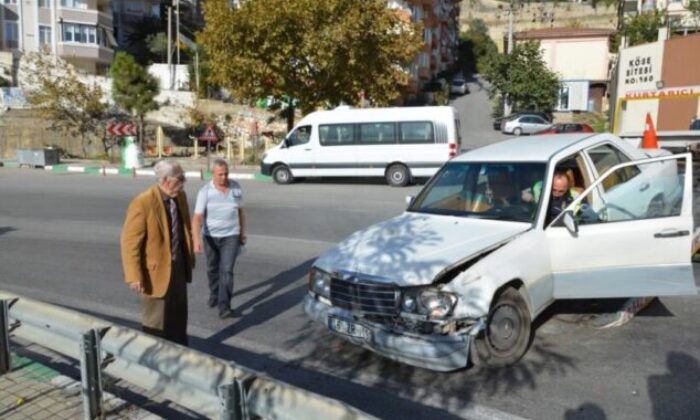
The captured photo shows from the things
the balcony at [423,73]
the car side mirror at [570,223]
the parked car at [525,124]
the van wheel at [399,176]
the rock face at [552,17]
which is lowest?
the van wheel at [399,176]

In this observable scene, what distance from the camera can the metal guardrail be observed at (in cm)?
289

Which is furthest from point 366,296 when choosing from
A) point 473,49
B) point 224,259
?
point 473,49

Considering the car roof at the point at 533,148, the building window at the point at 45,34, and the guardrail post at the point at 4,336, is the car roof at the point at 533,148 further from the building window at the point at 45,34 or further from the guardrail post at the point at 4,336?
the building window at the point at 45,34

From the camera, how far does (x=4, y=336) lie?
4.62m

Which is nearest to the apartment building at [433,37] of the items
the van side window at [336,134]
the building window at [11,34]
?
the van side window at [336,134]

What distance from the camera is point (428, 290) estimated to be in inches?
174

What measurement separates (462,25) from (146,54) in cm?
6341

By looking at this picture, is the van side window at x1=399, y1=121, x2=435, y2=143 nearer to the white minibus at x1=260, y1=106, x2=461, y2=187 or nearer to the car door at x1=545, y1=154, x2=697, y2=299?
the white minibus at x1=260, y1=106, x2=461, y2=187

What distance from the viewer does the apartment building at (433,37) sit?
55372 mm

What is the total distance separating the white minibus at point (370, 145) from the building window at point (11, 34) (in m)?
48.3

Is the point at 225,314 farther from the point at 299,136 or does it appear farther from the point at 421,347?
the point at 299,136

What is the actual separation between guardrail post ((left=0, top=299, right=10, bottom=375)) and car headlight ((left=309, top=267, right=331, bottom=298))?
7.67 feet

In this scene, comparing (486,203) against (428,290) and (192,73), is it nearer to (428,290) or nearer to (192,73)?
(428,290)

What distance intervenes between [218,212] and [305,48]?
758 inches
